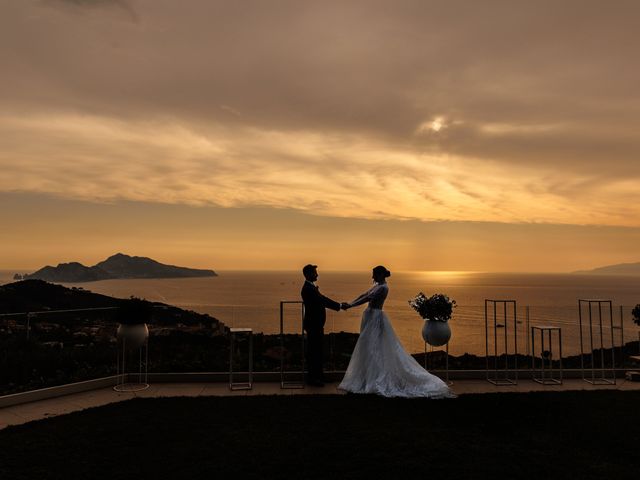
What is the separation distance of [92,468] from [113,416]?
68.7 inches

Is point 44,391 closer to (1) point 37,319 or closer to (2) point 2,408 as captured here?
(2) point 2,408

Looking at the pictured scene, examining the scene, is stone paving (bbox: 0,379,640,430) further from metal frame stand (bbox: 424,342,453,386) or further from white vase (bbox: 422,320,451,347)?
white vase (bbox: 422,320,451,347)

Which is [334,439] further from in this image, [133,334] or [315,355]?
[133,334]

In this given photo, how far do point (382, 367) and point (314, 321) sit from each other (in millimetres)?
1308

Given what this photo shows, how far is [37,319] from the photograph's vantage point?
322 inches

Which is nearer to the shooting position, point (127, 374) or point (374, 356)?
point (374, 356)

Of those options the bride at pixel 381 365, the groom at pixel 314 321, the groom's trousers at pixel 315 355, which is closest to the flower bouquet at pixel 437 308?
the bride at pixel 381 365

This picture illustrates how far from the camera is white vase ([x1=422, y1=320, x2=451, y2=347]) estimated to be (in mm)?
8641

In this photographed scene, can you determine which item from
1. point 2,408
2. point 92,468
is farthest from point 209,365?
point 92,468

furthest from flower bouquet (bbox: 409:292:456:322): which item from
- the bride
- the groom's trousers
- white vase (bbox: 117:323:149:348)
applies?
white vase (bbox: 117:323:149:348)

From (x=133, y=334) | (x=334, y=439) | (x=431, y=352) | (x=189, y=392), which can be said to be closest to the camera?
(x=334, y=439)

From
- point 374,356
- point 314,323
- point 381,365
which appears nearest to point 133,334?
point 314,323

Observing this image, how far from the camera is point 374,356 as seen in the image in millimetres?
7926

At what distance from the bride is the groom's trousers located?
500 millimetres
